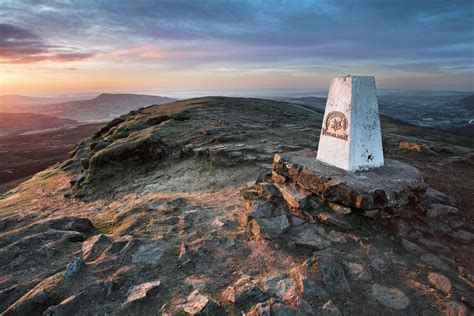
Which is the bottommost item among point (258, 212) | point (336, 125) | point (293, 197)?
point (258, 212)

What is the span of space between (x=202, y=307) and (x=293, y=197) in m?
4.40

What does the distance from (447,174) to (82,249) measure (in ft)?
49.3

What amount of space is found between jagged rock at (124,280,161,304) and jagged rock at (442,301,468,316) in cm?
558

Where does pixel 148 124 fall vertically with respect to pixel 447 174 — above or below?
above

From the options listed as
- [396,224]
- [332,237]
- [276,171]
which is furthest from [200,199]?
[396,224]

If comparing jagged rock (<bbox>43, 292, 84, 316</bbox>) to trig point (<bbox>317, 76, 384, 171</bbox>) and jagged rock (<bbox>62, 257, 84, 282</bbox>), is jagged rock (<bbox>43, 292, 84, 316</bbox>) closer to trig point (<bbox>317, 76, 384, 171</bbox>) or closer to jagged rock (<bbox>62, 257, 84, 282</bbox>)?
jagged rock (<bbox>62, 257, 84, 282</bbox>)

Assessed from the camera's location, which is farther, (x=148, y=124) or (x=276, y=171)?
(x=148, y=124)

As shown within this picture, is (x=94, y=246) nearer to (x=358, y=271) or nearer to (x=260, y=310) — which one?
(x=260, y=310)

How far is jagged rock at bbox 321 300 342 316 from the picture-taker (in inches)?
195

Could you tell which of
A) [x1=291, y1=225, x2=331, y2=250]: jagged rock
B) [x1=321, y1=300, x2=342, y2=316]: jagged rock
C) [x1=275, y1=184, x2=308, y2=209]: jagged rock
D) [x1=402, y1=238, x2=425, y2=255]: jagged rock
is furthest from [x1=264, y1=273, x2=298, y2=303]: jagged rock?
[x1=402, y1=238, x2=425, y2=255]: jagged rock

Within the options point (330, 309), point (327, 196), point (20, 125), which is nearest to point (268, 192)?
point (327, 196)

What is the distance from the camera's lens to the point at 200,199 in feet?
36.1

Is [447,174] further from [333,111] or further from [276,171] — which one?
[276,171]

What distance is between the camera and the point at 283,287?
18.4 feet
